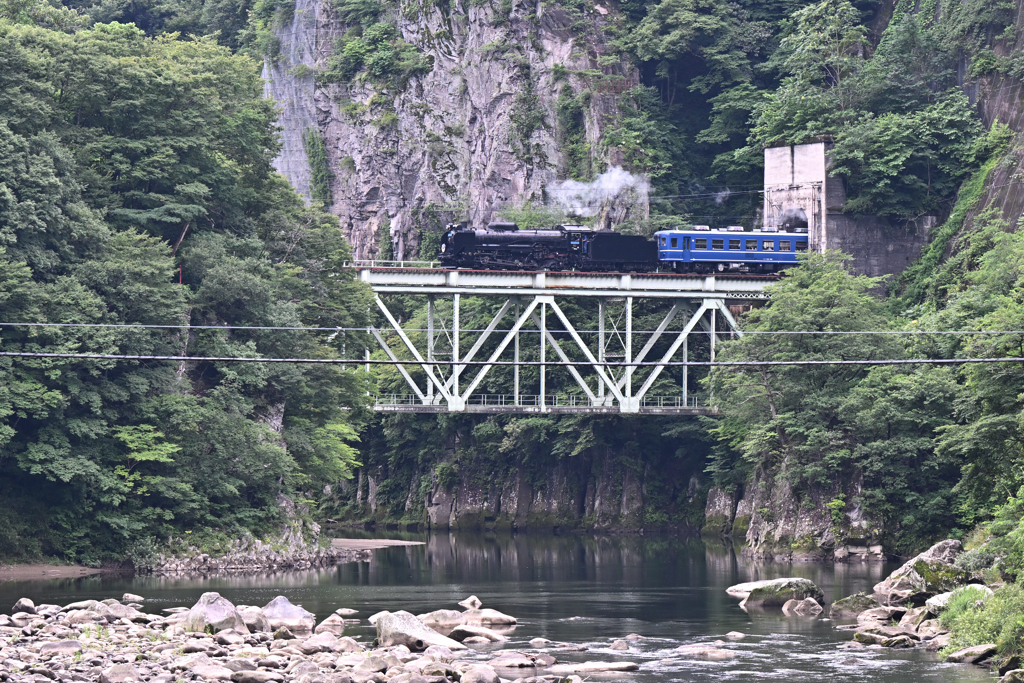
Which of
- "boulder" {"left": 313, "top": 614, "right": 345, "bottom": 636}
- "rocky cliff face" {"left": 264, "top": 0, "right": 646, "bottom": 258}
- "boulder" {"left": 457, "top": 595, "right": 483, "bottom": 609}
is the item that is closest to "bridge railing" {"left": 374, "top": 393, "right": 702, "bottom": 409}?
"rocky cliff face" {"left": 264, "top": 0, "right": 646, "bottom": 258}

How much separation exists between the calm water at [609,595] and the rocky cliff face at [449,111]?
2628 cm

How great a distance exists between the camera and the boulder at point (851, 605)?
1463 inches

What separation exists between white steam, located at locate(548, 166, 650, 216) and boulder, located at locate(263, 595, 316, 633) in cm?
4466

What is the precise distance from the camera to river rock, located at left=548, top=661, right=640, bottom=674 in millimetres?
28719

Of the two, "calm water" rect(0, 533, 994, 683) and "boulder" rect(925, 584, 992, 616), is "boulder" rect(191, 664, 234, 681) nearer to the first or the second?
"calm water" rect(0, 533, 994, 683)

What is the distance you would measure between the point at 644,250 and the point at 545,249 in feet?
14.2

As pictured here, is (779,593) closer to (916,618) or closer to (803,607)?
(803,607)

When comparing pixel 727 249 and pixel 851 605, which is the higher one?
pixel 727 249

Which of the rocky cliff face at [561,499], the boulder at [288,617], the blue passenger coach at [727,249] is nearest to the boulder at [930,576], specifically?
the boulder at [288,617]

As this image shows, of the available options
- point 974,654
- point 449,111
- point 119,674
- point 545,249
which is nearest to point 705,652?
point 974,654

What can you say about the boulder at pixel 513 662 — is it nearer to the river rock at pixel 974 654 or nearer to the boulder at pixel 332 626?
the boulder at pixel 332 626

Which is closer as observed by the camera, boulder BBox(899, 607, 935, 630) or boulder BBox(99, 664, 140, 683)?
boulder BBox(99, 664, 140, 683)

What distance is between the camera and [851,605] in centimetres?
3753

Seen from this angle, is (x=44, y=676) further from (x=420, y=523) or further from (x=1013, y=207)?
(x=420, y=523)
